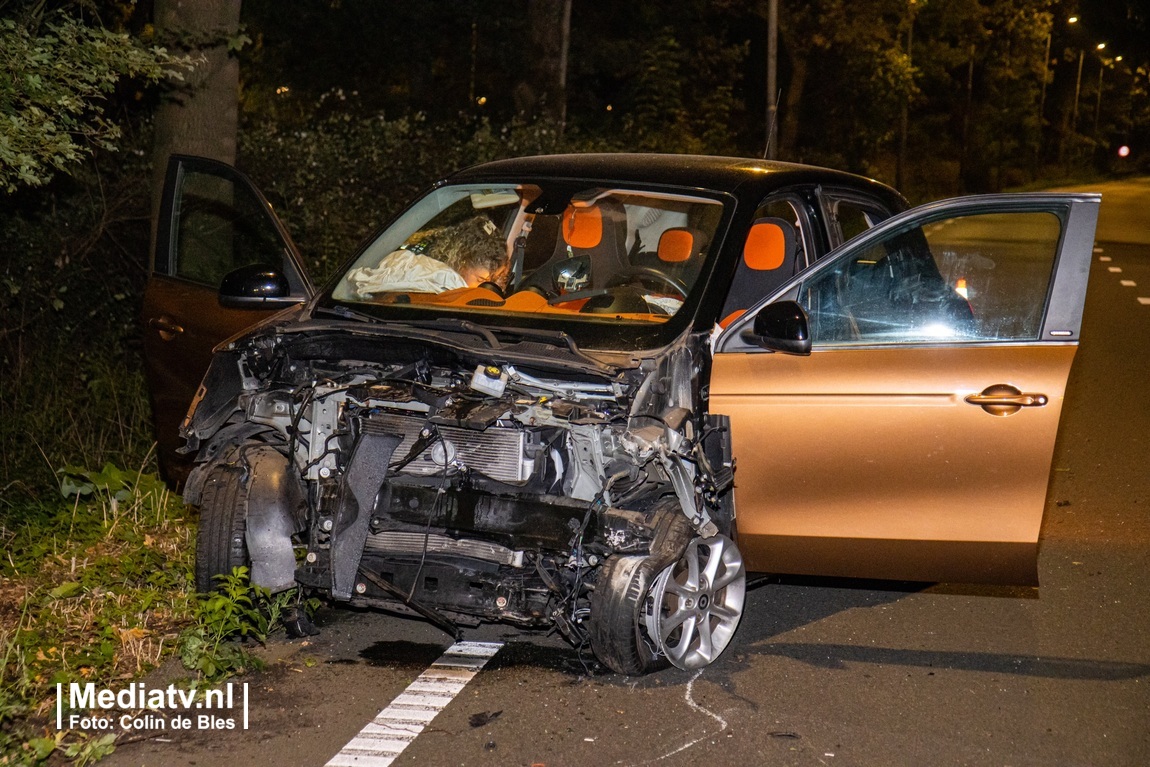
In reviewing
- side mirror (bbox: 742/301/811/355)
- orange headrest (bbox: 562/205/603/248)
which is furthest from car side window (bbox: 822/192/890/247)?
side mirror (bbox: 742/301/811/355)

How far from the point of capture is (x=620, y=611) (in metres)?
4.85

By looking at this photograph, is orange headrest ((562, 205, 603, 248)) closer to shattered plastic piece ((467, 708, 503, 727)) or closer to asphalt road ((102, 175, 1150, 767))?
asphalt road ((102, 175, 1150, 767))

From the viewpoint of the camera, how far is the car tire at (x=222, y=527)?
523 cm

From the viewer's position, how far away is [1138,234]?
3247 centimetres

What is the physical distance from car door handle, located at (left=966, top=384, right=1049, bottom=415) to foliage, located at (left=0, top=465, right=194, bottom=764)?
10.5 ft

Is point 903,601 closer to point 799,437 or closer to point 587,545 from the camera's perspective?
point 799,437

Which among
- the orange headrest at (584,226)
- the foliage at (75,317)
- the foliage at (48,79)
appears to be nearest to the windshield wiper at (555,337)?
the orange headrest at (584,226)

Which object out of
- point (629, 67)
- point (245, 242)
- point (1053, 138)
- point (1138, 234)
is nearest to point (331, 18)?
point (629, 67)

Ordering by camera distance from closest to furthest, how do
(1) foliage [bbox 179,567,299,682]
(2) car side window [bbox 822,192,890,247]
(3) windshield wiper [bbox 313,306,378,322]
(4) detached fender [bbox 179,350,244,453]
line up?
1. (1) foliage [bbox 179,567,299,682]
2. (4) detached fender [bbox 179,350,244,453]
3. (3) windshield wiper [bbox 313,306,378,322]
4. (2) car side window [bbox 822,192,890,247]

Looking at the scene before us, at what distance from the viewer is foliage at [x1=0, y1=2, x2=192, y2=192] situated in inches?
269

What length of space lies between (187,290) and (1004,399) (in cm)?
384

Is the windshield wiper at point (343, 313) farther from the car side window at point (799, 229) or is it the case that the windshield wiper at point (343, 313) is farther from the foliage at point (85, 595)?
the car side window at point (799, 229)

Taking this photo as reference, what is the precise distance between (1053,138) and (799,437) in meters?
91.1

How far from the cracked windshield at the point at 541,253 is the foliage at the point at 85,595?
1557 millimetres
